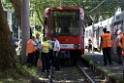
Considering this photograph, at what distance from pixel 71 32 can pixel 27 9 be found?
3708 mm

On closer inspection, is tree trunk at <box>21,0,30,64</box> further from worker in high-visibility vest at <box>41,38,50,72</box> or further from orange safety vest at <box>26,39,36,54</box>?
worker in high-visibility vest at <box>41,38,50,72</box>

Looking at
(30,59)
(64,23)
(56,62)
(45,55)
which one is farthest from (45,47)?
(64,23)

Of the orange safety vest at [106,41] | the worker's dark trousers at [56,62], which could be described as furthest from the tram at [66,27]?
the orange safety vest at [106,41]

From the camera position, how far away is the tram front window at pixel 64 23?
78.6ft

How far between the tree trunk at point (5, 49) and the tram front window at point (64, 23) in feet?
29.8

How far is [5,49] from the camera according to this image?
582 inches

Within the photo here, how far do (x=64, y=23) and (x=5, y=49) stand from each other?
31.6ft

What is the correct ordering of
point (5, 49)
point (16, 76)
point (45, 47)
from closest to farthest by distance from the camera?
point (16, 76)
point (5, 49)
point (45, 47)

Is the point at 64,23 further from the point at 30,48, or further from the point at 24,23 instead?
the point at 30,48

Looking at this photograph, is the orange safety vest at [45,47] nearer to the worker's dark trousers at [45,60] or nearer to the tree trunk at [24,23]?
the worker's dark trousers at [45,60]

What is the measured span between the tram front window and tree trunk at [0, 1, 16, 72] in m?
9.07

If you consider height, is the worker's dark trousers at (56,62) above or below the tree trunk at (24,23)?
below

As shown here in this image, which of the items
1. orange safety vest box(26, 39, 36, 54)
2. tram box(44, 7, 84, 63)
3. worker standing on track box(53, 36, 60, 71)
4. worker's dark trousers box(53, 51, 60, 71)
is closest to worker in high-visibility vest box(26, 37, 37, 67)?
orange safety vest box(26, 39, 36, 54)

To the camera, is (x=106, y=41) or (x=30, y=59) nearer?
(x=106, y=41)
